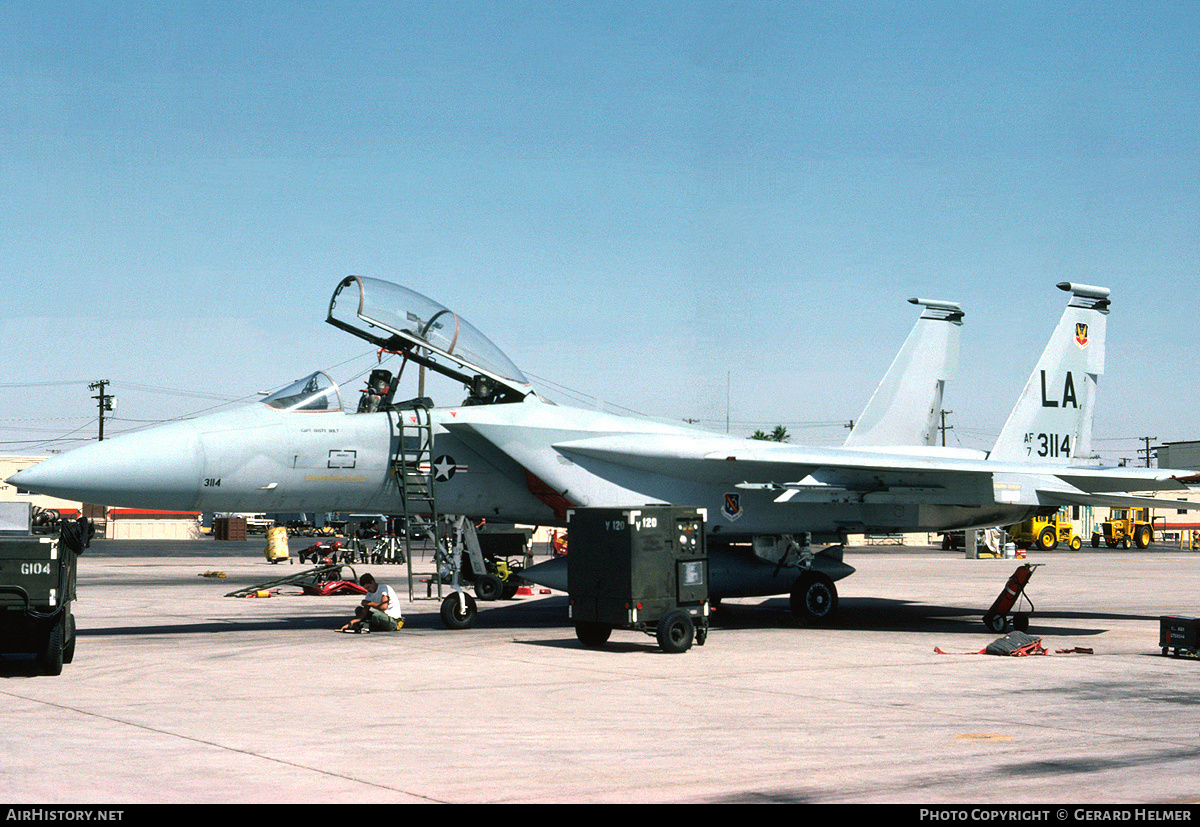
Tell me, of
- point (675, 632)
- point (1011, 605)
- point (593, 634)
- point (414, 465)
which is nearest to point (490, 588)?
point (414, 465)

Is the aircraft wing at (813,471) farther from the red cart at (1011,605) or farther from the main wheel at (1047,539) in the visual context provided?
the main wheel at (1047,539)

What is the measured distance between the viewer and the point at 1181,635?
43.7 ft

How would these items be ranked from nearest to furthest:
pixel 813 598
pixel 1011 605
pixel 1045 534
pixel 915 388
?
pixel 1011 605 → pixel 813 598 → pixel 915 388 → pixel 1045 534

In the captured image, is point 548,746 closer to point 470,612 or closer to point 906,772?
point 906,772

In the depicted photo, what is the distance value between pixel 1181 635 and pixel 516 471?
8391 millimetres

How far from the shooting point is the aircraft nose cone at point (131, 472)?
1277 centimetres

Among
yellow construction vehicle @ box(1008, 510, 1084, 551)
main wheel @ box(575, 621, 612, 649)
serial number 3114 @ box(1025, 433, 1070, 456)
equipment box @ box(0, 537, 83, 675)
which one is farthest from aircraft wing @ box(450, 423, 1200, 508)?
yellow construction vehicle @ box(1008, 510, 1084, 551)

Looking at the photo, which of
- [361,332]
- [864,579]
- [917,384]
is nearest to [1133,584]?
[864,579]

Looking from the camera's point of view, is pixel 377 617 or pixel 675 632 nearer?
pixel 675 632

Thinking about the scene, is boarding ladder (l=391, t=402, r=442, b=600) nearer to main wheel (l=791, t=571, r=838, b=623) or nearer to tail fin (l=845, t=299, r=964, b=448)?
main wheel (l=791, t=571, r=838, b=623)

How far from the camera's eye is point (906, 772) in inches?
268

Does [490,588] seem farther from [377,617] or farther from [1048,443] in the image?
[1048,443]

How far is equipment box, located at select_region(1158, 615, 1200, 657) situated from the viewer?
43.3 ft

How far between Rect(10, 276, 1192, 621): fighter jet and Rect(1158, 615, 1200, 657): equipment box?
2503 millimetres
